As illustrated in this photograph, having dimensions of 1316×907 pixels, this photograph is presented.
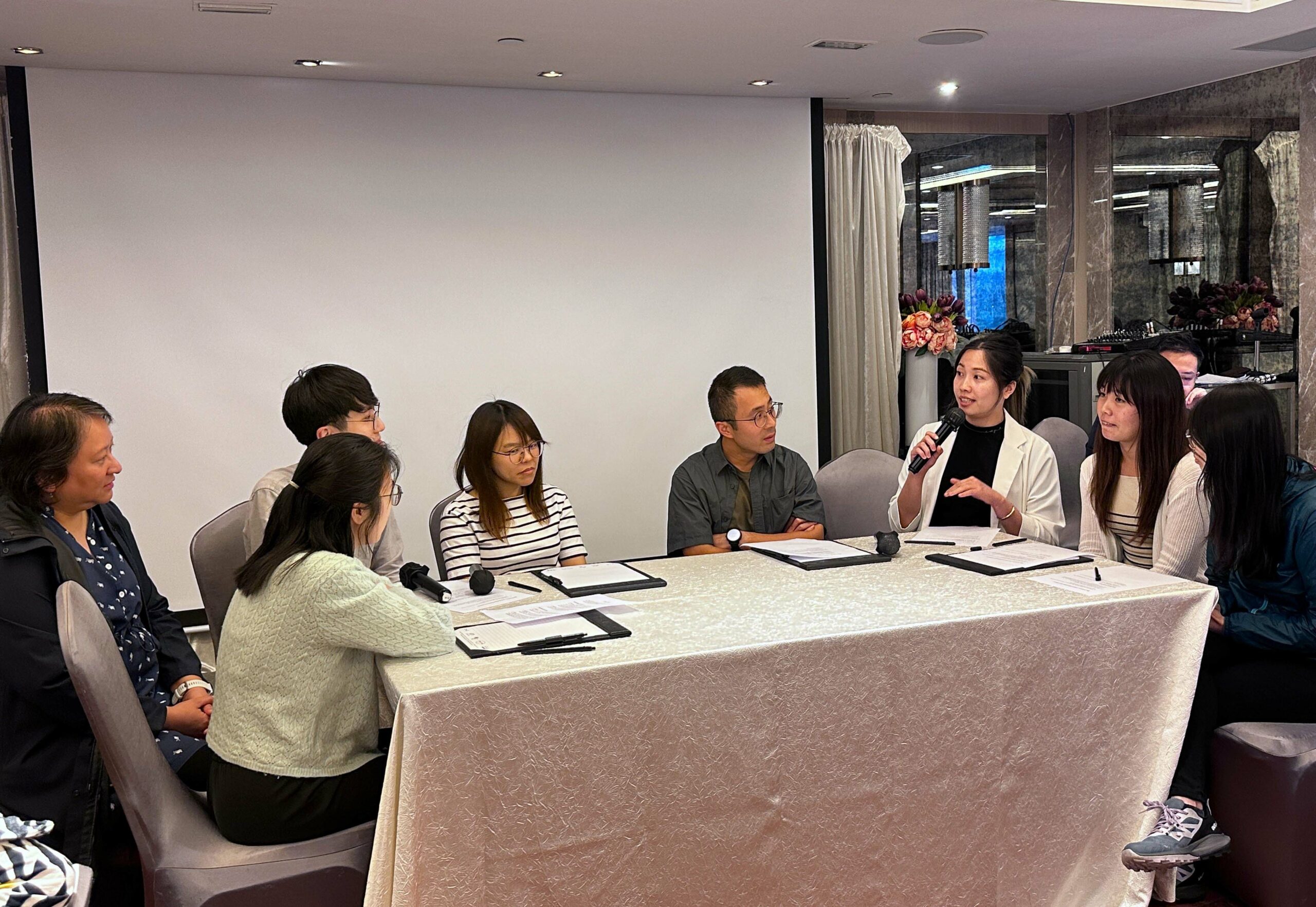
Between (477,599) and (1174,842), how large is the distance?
165 centimetres

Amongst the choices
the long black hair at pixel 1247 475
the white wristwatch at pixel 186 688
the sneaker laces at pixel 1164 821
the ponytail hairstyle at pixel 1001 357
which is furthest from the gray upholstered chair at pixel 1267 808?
the white wristwatch at pixel 186 688

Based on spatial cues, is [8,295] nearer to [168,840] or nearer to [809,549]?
[168,840]

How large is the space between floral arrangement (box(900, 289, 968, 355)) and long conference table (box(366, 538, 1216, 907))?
3589 millimetres

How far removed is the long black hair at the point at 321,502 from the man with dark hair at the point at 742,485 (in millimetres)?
1477

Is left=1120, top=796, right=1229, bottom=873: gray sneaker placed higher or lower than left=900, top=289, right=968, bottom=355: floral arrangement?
lower

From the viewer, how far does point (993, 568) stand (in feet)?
9.23

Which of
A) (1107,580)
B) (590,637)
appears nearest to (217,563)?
(590,637)

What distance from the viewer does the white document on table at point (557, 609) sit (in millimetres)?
2492

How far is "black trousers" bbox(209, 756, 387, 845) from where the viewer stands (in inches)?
85.0

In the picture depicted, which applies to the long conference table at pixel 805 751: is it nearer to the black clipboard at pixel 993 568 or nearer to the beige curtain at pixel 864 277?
the black clipboard at pixel 993 568

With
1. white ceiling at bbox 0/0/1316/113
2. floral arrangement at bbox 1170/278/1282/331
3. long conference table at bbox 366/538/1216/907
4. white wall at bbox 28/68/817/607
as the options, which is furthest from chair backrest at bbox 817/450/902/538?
floral arrangement at bbox 1170/278/1282/331

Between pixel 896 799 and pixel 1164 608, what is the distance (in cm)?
74

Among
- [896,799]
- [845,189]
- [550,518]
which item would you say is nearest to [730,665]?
[896,799]

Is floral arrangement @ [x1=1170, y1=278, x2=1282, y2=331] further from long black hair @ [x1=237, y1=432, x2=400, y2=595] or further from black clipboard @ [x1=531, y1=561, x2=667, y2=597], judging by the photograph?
long black hair @ [x1=237, y1=432, x2=400, y2=595]
